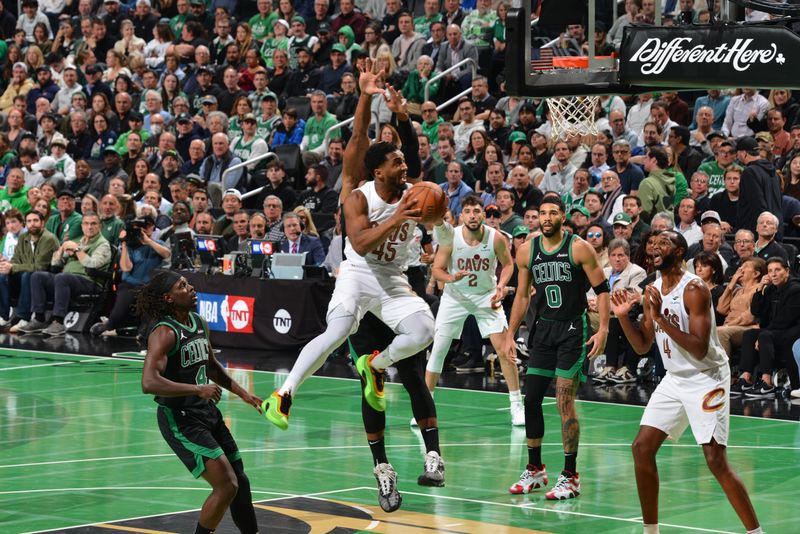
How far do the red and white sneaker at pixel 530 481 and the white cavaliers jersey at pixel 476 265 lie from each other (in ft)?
11.8

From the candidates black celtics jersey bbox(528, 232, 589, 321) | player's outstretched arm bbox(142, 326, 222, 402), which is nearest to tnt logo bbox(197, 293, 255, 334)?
black celtics jersey bbox(528, 232, 589, 321)

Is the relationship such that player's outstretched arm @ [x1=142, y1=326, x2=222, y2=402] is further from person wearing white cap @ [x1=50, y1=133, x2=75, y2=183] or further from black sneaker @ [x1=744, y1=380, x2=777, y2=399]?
person wearing white cap @ [x1=50, y1=133, x2=75, y2=183]

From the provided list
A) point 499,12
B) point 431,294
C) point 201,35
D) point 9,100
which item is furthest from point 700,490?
point 9,100

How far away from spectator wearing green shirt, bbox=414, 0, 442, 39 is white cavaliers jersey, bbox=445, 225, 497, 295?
1054cm

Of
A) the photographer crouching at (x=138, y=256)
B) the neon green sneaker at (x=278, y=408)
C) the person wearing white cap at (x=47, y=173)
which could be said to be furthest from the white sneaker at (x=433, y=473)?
the person wearing white cap at (x=47, y=173)

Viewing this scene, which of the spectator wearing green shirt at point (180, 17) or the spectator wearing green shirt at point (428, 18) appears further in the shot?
the spectator wearing green shirt at point (180, 17)

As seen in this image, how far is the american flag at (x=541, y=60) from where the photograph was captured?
1003 cm

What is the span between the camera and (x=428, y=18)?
23266mm

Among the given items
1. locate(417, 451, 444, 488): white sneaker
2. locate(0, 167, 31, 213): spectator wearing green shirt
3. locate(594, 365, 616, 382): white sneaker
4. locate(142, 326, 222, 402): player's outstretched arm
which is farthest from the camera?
locate(0, 167, 31, 213): spectator wearing green shirt

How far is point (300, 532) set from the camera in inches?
325

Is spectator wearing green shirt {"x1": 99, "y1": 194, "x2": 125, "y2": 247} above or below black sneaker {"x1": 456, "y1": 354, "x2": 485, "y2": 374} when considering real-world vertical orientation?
above

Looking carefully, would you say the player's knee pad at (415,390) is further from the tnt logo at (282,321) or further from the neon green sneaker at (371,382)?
the tnt logo at (282,321)

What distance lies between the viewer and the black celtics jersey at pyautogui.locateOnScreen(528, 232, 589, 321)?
32.3ft

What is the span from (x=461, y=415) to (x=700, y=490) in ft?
12.5
